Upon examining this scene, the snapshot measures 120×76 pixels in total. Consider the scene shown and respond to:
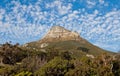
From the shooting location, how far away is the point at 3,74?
8325 cm

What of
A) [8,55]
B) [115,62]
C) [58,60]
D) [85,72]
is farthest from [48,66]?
[8,55]

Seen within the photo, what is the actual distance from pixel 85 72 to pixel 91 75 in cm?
187

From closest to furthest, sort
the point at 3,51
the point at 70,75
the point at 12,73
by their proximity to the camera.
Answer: the point at 70,75, the point at 12,73, the point at 3,51

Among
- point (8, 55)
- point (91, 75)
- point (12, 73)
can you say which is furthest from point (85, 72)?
point (8, 55)

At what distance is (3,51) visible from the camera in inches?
5261

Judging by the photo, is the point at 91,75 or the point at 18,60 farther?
the point at 18,60

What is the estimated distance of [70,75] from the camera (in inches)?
3105

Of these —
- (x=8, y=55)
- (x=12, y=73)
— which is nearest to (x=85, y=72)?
(x=12, y=73)

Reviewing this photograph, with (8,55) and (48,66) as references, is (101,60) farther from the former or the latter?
(8,55)

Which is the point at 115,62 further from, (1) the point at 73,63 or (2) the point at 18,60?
(2) the point at 18,60

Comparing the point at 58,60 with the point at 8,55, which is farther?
the point at 8,55

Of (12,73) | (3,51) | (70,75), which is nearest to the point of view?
(70,75)

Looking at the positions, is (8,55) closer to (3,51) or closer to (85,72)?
(3,51)

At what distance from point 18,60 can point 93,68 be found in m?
63.6
